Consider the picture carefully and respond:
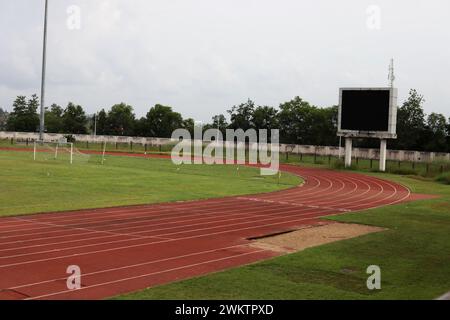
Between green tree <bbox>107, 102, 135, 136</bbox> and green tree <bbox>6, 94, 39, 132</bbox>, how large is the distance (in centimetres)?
1163

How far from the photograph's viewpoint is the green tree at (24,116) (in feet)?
277

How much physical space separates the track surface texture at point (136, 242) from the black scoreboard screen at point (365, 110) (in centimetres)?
2035

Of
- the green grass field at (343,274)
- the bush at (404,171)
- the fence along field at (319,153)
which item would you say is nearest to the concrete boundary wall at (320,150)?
the fence along field at (319,153)

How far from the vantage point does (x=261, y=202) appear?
2119cm

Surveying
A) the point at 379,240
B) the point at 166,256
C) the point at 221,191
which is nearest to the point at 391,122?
the point at 221,191

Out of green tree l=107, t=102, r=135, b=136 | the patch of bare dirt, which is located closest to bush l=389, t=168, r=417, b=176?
the patch of bare dirt

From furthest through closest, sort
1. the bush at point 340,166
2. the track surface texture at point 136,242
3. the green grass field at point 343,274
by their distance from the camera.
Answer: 1. the bush at point 340,166
2. the track surface texture at point 136,242
3. the green grass field at point 343,274

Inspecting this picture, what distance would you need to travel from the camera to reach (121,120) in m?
86.7

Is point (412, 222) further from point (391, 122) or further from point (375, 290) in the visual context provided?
point (391, 122)

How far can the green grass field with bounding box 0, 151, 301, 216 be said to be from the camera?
18.4m

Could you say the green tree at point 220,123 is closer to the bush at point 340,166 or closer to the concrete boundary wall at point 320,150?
the concrete boundary wall at point 320,150

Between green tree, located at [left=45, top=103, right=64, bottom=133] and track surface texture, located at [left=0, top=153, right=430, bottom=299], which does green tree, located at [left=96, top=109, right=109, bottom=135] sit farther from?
track surface texture, located at [left=0, top=153, right=430, bottom=299]

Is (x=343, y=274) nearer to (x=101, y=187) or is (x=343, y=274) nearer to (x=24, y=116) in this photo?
(x=101, y=187)

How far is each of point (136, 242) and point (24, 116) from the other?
8049 centimetres
